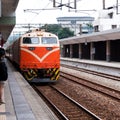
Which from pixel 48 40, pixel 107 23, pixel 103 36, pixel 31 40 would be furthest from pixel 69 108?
pixel 107 23

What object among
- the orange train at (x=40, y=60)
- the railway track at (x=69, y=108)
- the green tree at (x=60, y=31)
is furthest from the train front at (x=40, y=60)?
the green tree at (x=60, y=31)

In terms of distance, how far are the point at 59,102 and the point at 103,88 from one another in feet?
18.0

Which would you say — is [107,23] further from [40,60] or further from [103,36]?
[40,60]

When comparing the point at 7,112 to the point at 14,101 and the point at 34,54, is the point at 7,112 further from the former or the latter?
the point at 34,54

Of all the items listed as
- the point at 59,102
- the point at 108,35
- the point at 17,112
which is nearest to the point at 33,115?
the point at 17,112

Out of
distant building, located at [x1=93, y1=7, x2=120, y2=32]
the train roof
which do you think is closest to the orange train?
the train roof

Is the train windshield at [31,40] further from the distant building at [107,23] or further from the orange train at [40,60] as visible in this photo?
the distant building at [107,23]

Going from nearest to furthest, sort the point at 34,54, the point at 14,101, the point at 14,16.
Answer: the point at 14,101 < the point at 34,54 < the point at 14,16

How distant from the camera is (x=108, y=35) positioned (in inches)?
1581

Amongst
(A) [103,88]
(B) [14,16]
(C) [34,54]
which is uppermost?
(B) [14,16]

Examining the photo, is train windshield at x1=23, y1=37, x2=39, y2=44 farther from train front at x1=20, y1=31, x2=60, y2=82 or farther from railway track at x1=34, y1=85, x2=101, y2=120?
railway track at x1=34, y1=85, x2=101, y2=120

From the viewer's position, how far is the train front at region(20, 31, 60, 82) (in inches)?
856

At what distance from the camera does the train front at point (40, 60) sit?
71.3 ft

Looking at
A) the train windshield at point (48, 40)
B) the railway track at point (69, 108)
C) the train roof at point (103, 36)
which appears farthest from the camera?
the train roof at point (103, 36)
